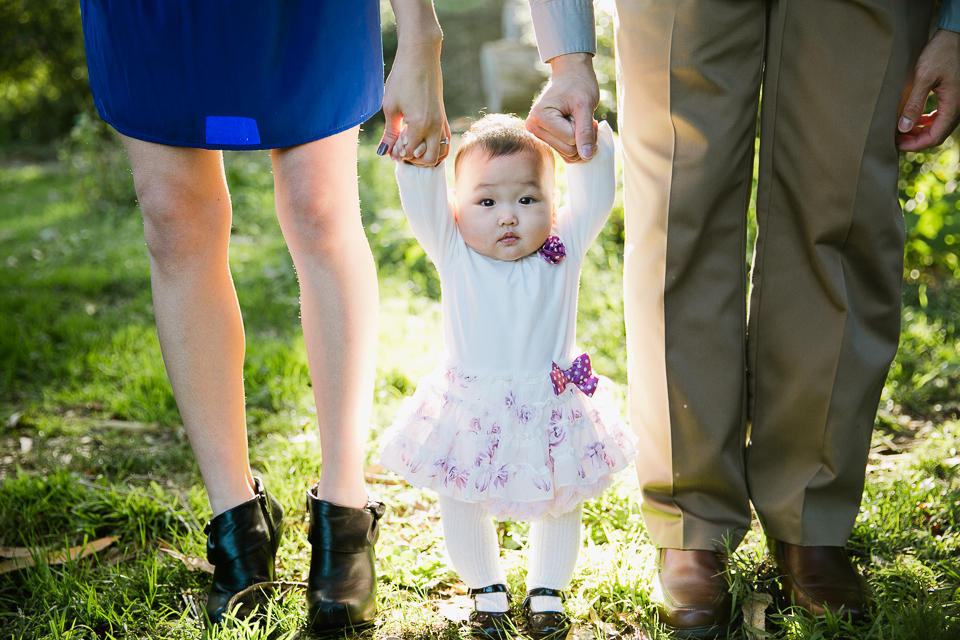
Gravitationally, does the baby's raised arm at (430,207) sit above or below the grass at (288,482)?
above

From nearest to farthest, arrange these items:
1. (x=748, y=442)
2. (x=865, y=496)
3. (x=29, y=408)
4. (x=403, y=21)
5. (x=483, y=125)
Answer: (x=403, y=21) → (x=483, y=125) → (x=748, y=442) → (x=865, y=496) → (x=29, y=408)

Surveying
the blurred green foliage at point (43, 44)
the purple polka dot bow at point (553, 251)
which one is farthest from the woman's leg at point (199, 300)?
the blurred green foliage at point (43, 44)

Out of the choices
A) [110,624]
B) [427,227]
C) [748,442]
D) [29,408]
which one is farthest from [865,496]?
[29,408]

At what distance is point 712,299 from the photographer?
1.51 m

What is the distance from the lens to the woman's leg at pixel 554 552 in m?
1.53

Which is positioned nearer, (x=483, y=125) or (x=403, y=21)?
(x=403, y=21)

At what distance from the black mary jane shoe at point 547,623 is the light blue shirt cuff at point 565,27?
1069 mm

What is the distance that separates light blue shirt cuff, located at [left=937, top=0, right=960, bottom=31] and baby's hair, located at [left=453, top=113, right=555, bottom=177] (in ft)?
2.44

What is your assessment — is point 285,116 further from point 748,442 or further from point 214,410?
point 748,442

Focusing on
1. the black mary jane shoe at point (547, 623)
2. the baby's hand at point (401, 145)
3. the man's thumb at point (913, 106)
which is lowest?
the black mary jane shoe at point (547, 623)

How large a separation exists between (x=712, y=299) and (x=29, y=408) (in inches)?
94.3

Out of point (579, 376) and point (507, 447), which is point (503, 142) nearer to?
point (579, 376)

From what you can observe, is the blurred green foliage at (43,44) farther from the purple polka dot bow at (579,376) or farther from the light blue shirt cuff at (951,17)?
the light blue shirt cuff at (951,17)

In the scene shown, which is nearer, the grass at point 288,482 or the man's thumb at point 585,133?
the man's thumb at point 585,133
